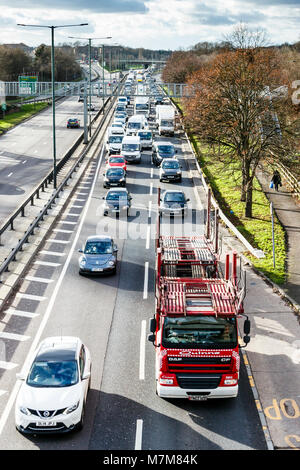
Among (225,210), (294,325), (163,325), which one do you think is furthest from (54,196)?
(163,325)

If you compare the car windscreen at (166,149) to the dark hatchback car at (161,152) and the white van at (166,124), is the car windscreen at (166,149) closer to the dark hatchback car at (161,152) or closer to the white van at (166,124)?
the dark hatchback car at (161,152)

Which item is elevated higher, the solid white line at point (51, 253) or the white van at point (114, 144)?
the white van at point (114, 144)

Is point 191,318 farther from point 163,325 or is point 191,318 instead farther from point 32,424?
point 32,424

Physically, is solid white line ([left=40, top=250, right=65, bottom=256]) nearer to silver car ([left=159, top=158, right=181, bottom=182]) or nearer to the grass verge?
the grass verge

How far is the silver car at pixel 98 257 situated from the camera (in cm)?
2620

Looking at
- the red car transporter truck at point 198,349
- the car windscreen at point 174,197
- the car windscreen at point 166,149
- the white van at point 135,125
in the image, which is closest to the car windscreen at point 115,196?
the car windscreen at point 174,197

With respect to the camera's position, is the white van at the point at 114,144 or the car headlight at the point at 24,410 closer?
the car headlight at the point at 24,410

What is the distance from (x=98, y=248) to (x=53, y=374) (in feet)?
39.6

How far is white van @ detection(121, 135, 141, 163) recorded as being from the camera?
5416 cm

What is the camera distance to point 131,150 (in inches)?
2146

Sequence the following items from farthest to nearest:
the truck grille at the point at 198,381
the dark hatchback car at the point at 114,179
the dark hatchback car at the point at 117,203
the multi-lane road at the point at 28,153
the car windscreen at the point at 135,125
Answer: the car windscreen at the point at 135,125 < the dark hatchback car at the point at 114,179 < the multi-lane road at the point at 28,153 < the dark hatchback car at the point at 117,203 < the truck grille at the point at 198,381

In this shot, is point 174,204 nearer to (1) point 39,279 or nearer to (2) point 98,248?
(2) point 98,248

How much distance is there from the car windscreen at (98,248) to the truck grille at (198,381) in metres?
11.9

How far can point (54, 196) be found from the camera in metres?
39.1
